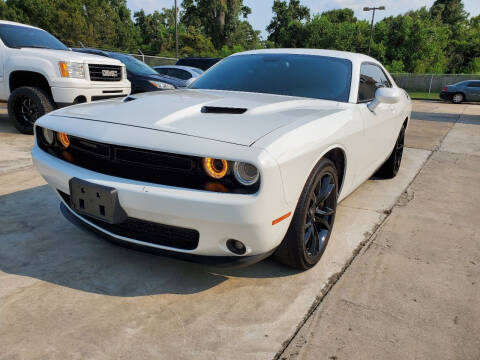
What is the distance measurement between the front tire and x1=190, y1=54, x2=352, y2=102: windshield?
0.80 meters

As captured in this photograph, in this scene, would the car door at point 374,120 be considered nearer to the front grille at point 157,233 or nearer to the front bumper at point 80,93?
the front grille at point 157,233

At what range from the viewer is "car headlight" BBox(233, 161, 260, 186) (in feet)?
5.76

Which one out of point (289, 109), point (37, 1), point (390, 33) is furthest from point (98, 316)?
point (37, 1)

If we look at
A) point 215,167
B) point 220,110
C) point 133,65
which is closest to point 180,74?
point 133,65

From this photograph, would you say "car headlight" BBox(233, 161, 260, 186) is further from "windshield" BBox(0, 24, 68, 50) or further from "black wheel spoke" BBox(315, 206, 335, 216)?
"windshield" BBox(0, 24, 68, 50)

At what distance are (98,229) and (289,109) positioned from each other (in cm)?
134

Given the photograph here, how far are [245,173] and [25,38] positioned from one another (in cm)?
626

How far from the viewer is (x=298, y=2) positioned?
208ft

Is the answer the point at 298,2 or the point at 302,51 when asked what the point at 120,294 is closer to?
the point at 302,51

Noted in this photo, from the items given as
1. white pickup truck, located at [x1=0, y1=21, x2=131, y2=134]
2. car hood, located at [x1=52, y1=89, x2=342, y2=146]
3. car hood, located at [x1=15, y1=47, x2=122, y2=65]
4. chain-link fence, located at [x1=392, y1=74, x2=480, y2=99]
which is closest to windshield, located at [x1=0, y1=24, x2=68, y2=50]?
white pickup truck, located at [x1=0, y1=21, x2=131, y2=134]

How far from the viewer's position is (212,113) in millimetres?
2148

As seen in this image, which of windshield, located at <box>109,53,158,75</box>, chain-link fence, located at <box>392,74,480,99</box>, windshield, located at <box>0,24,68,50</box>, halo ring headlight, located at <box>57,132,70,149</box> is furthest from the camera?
chain-link fence, located at <box>392,74,480,99</box>

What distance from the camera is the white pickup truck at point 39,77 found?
18.8ft

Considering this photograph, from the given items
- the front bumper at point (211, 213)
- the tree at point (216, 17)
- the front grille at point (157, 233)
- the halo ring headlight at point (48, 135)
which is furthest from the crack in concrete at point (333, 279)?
the tree at point (216, 17)
